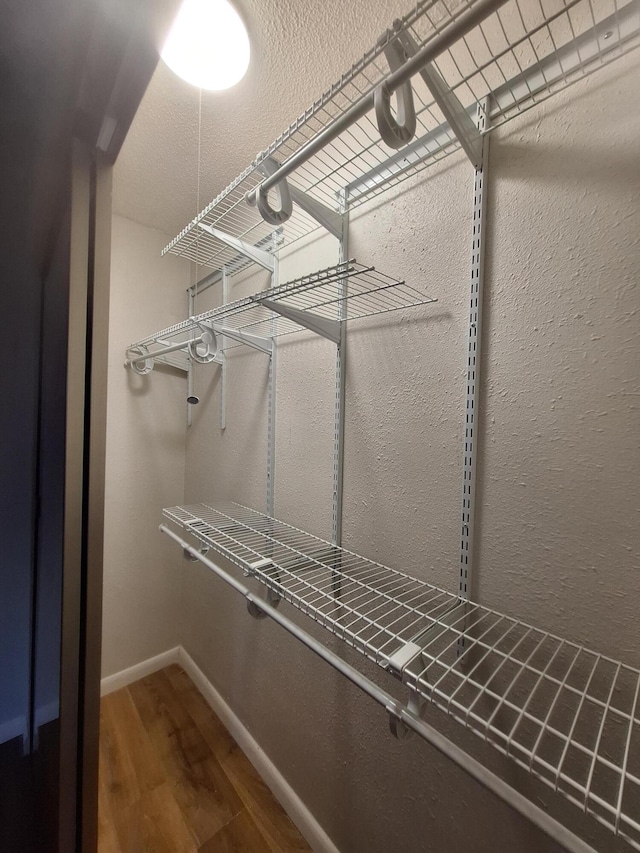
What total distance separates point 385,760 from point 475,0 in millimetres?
1533

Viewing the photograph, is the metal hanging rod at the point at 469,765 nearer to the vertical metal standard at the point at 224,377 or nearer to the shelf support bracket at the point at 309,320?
the shelf support bracket at the point at 309,320

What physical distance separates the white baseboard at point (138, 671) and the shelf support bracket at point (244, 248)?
209 cm

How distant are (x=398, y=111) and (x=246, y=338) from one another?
82 cm

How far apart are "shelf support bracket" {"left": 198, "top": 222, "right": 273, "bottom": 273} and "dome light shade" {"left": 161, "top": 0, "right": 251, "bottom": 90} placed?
34cm

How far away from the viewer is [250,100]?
0.95 metres

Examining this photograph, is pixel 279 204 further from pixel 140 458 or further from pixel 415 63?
pixel 140 458

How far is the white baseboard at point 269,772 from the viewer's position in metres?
1.13

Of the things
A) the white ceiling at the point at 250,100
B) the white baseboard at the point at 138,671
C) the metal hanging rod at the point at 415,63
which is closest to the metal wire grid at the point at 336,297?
the metal hanging rod at the point at 415,63

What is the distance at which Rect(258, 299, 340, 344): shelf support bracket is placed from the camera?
2.99ft

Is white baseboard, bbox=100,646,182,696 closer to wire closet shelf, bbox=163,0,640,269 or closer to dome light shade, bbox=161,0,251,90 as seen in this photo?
wire closet shelf, bbox=163,0,640,269

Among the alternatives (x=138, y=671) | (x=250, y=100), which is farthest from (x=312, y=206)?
(x=138, y=671)

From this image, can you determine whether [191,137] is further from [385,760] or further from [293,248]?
[385,760]

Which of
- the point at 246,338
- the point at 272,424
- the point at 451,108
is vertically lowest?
the point at 272,424

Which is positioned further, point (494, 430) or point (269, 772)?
point (269, 772)
